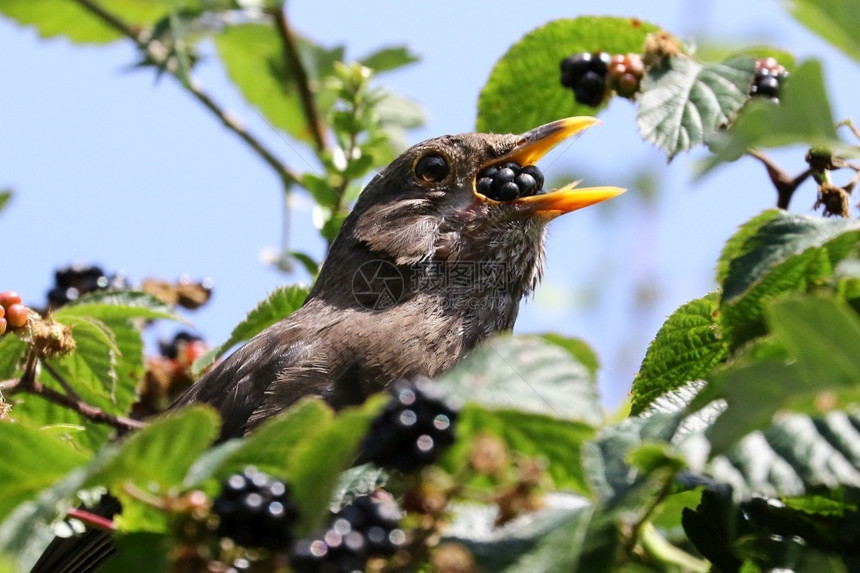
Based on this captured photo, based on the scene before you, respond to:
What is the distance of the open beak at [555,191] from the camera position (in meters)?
5.00

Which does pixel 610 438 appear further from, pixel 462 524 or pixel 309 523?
pixel 309 523

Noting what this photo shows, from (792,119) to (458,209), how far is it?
3.53 metres

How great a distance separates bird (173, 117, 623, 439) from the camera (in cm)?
461

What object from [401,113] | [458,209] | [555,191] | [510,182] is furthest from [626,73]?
[401,113]

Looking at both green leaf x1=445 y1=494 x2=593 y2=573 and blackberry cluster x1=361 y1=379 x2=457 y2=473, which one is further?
blackberry cluster x1=361 y1=379 x2=457 y2=473

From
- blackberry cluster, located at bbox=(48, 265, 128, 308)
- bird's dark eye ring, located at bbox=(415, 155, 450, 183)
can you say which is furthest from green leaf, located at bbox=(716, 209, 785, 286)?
blackberry cluster, located at bbox=(48, 265, 128, 308)

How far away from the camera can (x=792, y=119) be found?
1.96m

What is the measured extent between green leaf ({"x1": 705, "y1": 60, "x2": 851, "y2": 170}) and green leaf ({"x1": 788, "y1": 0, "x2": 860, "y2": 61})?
15 centimetres

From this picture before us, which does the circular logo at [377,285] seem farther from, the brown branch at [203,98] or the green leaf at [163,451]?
the green leaf at [163,451]

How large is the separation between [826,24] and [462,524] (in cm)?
109

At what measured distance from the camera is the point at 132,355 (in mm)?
4641

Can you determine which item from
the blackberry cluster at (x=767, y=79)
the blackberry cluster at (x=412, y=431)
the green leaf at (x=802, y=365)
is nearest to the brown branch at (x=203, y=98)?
the blackberry cluster at (x=767, y=79)

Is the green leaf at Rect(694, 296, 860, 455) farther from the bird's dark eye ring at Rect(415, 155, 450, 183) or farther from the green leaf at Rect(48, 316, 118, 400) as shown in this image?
the bird's dark eye ring at Rect(415, 155, 450, 183)

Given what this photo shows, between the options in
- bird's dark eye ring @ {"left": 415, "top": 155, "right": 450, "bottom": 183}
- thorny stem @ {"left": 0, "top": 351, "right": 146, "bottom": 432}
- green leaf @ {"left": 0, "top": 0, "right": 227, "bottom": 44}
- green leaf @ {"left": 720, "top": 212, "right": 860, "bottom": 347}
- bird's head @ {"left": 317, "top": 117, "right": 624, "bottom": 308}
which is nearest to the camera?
green leaf @ {"left": 720, "top": 212, "right": 860, "bottom": 347}
